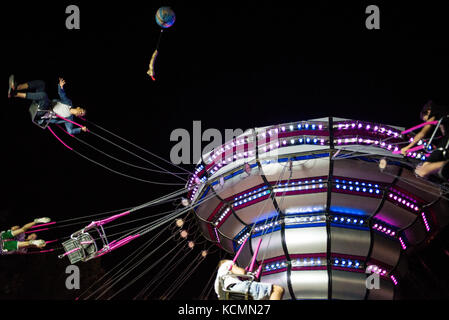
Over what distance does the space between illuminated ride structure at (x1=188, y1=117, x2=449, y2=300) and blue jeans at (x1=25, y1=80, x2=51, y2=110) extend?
22.0 ft

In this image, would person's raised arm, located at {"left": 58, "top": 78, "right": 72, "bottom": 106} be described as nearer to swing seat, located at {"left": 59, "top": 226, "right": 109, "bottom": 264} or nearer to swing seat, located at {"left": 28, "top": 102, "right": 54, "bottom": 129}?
swing seat, located at {"left": 28, "top": 102, "right": 54, "bottom": 129}

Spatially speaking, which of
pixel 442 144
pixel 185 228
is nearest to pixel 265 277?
pixel 185 228

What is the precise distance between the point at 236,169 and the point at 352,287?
660 centimetres

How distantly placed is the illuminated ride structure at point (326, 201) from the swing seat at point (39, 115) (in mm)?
6453

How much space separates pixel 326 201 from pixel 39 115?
1044 centimetres

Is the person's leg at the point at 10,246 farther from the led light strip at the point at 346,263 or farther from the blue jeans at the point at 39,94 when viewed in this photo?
the led light strip at the point at 346,263

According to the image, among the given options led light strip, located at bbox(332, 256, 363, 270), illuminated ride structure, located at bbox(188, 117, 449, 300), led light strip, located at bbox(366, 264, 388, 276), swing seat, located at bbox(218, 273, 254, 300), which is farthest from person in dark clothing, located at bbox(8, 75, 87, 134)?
led light strip, located at bbox(366, 264, 388, 276)

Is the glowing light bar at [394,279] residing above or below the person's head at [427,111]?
below

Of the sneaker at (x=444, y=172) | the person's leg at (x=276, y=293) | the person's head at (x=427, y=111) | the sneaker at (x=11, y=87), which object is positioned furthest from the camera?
the sneaker at (x=11, y=87)

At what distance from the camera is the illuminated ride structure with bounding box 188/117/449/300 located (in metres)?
13.5

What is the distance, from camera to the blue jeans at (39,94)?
1062 cm

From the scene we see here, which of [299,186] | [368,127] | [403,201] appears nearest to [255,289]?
[299,186]

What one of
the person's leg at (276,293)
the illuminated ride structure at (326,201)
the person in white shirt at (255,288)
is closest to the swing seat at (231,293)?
the person in white shirt at (255,288)

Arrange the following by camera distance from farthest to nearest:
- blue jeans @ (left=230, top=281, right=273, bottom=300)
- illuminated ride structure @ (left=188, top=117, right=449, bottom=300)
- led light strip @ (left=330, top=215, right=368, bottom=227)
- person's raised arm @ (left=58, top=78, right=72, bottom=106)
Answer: led light strip @ (left=330, top=215, right=368, bottom=227) → illuminated ride structure @ (left=188, top=117, right=449, bottom=300) → person's raised arm @ (left=58, top=78, right=72, bottom=106) → blue jeans @ (left=230, top=281, right=273, bottom=300)
